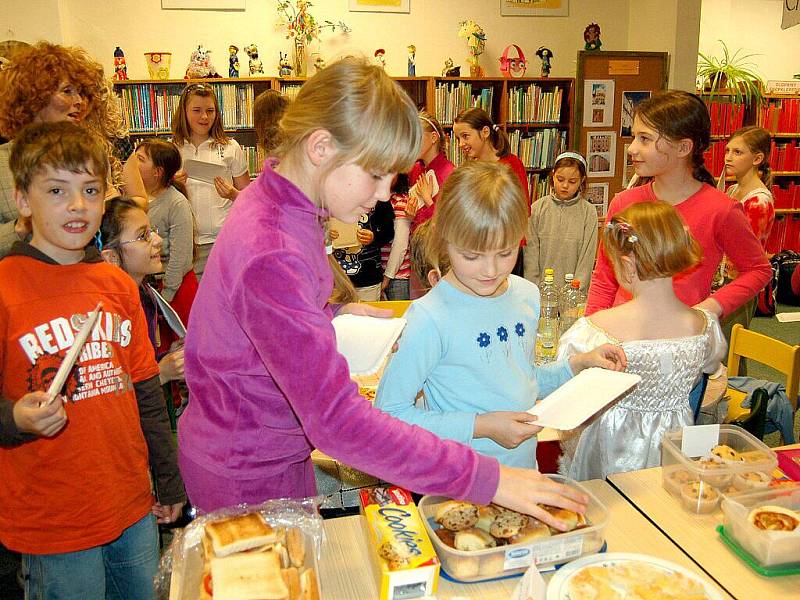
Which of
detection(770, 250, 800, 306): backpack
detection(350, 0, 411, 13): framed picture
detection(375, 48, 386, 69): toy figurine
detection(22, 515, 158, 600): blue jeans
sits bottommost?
detection(770, 250, 800, 306): backpack

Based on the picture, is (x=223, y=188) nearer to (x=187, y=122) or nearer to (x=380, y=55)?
(x=187, y=122)

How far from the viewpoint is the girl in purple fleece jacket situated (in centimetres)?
97

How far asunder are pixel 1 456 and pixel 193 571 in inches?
29.5

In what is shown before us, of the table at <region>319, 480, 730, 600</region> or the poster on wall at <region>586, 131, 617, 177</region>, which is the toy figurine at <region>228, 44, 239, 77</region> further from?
the table at <region>319, 480, 730, 600</region>

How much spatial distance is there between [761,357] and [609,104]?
339 centimetres

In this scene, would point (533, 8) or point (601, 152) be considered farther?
point (533, 8)

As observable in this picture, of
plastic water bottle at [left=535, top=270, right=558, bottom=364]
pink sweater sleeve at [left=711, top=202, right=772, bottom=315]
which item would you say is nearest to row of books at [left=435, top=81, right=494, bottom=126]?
plastic water bottle at [left=535, top=270, right=558, bottom=364]

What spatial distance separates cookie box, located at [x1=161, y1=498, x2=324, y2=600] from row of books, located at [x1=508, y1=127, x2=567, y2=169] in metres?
5.14

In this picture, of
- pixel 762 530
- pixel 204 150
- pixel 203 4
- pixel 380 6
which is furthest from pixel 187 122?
pixel 762 530

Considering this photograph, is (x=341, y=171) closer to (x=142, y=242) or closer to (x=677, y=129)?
(x=142, y=242)

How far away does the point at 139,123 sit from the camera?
527 centimetres

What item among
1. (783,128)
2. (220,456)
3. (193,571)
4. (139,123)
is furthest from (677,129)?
(783,128)

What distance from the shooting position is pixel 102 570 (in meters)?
1.54

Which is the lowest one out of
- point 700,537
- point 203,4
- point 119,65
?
point 700,537
